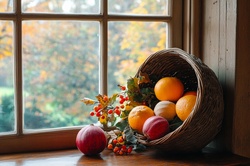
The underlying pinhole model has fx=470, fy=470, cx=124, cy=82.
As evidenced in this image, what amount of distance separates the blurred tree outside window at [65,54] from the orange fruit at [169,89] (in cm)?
17

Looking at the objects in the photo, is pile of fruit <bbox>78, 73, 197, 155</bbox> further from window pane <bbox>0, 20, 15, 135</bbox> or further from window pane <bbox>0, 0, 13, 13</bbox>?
window pane <bbox>0, 0, 13, 13</bbox>

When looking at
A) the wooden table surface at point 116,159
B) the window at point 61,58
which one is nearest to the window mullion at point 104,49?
the window at point 61,58

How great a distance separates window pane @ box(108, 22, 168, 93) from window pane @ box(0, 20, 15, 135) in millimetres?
332

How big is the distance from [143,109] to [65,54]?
31 cm

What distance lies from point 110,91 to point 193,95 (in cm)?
30

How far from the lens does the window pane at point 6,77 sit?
143 centimetres

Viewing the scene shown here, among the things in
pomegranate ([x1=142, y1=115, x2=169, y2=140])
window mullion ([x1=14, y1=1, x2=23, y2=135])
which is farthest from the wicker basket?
window mullion ([x1=14, y1=1, x2=23, y2=135])

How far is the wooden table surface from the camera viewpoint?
53.4 inches

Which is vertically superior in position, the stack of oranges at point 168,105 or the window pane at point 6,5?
the window pane at point 6,5

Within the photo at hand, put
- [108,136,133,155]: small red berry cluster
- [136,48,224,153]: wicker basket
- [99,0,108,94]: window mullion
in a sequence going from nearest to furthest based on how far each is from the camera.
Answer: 1. [136,48,224,153]: wicker basket
2. [108,136,133,155]: small red berry cluster
3. [99,0,108,94]: window mullion

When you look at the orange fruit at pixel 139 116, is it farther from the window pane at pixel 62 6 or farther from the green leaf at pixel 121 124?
the window pane at pixel 62 6

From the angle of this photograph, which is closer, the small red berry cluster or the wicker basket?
the wicker basket

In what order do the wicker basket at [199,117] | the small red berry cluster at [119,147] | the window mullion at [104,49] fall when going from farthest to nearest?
the window mullion at [104,49] < the small red berry cluster at [119,147] < the wicker basket at [199,117]

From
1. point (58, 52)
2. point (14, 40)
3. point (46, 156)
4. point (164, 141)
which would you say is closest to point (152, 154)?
point (164, 141)
